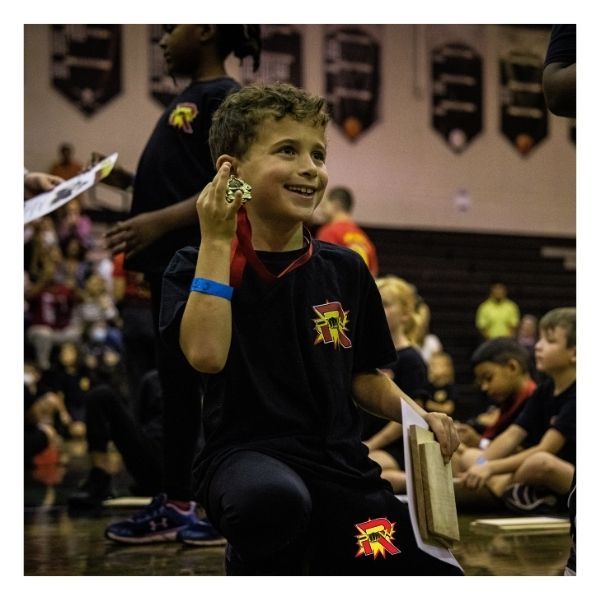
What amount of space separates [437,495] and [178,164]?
160cm

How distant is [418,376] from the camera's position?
14.7ft

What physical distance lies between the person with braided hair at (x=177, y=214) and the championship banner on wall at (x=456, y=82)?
46.0ft

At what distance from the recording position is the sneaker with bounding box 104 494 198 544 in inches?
132

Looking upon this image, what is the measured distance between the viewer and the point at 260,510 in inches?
75.4

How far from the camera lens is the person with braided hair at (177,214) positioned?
319cm

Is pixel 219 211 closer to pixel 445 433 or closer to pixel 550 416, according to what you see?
pixel 445 433

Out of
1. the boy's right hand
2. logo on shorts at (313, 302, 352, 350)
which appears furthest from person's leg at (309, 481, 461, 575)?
the boy's right hand

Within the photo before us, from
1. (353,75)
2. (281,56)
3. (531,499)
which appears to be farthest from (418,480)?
(353,75)

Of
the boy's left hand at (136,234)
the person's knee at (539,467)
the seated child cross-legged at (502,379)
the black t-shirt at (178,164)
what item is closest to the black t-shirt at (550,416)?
the person's knee at (539,467)

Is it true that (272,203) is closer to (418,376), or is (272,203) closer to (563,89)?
(563,89)

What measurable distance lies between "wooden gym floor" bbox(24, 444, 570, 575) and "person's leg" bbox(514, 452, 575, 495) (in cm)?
21

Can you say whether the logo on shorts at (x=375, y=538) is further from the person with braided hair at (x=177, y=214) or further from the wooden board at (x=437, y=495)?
the person with braided hair at (x=177, y=214)
